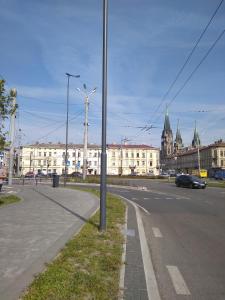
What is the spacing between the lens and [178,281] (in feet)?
18.3

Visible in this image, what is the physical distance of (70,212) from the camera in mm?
13438

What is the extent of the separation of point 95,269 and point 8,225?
4.83 metres

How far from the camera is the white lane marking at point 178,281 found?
5098 mm

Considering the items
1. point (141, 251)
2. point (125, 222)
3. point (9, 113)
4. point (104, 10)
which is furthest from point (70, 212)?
point (104, 10)

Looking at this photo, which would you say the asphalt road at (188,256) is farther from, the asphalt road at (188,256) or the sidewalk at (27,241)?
the sidewalk at (27,241)

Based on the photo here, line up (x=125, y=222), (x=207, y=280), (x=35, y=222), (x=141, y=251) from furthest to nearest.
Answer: (x=125, y=222) < (x=35, y=222) < (x=141, y=251) < (x=207, y=280)

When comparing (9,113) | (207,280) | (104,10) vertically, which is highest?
(104,10)

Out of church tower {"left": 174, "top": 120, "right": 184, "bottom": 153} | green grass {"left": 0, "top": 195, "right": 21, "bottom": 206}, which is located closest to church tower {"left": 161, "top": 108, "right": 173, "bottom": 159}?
church tower {"left": 174, "top": 120, "right": 184, "bottom": 153}

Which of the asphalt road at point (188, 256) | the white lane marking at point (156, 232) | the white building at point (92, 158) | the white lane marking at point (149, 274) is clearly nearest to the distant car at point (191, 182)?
the asphalt road at point (188, 256)

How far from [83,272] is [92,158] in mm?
116333

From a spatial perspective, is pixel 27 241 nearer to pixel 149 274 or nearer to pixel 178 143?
pixel 149 274

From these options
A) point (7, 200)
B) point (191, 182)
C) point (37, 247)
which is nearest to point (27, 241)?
point (37, 247)

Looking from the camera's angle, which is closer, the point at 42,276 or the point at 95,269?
the point at 42,276

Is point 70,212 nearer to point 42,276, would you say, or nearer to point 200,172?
point 42,276
